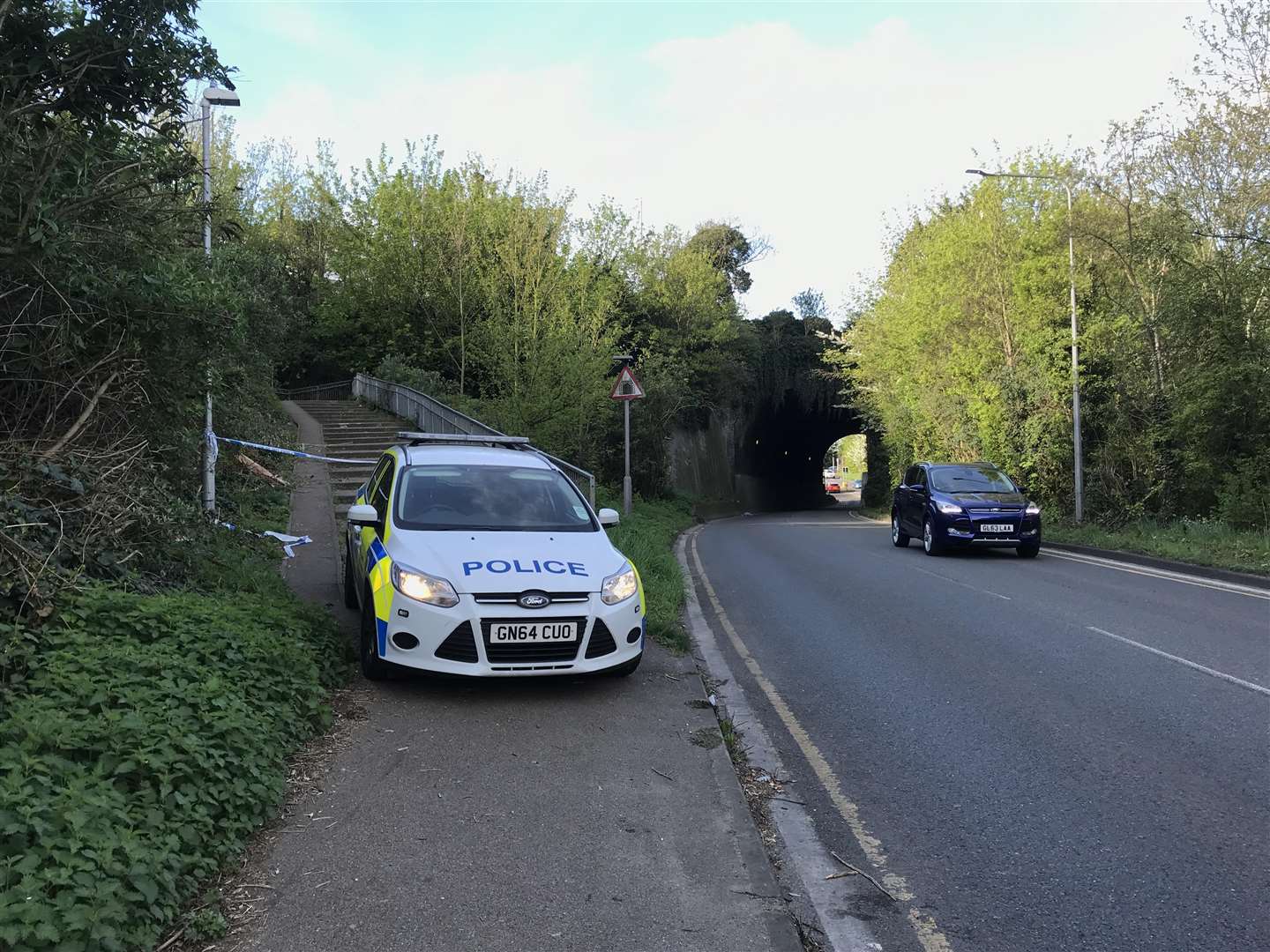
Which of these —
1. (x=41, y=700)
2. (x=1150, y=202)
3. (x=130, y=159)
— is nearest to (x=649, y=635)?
(x=41, y=700)

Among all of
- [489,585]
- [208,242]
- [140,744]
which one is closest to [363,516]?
[489,585]

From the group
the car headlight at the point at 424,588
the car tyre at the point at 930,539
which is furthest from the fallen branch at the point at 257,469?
the car tyre at the point at 930,539

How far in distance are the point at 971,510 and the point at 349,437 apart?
1308cm

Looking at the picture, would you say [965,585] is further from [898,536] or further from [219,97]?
[219,97]

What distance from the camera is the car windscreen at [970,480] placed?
16.7m

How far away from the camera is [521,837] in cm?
393

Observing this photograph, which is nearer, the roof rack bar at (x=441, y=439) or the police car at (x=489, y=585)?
the police car at (x=489, y=585)

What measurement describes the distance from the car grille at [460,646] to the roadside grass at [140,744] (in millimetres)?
781

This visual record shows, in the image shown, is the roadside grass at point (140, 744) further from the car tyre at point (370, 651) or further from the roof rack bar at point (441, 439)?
the roof rack bar at point (441, 439)

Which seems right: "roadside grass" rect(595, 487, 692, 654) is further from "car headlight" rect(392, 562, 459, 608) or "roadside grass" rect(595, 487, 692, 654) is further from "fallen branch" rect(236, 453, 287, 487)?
"fallen branch" rect(236, 453, 287, 487)

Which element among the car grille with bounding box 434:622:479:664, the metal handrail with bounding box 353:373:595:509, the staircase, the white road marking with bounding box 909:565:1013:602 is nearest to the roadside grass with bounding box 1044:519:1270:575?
the white road marking with bounding box 909:565:1013:602

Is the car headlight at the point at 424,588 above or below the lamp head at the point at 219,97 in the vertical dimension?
below

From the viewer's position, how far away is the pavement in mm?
3215

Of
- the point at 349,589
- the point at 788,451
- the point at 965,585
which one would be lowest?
the point at 965,585
